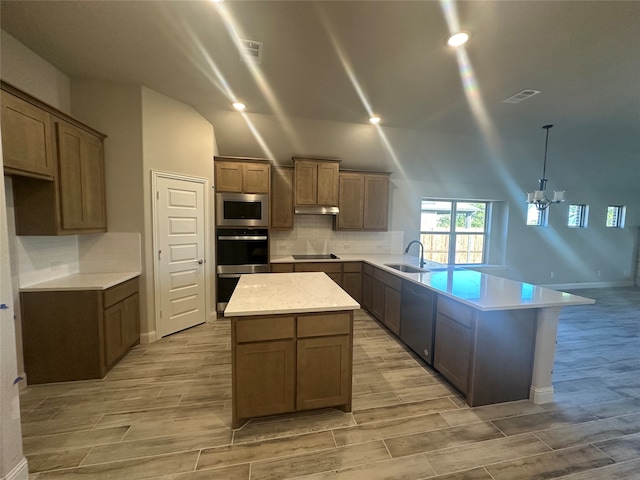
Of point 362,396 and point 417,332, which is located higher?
point 417,332

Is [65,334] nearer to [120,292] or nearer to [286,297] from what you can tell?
[120,292]

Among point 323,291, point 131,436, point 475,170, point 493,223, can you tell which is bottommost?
point 131,436

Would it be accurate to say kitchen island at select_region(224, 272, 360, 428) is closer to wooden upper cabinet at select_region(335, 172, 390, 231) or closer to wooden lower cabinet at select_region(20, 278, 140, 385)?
wooden lower cabinet at select_region(20, 278, 140, 385)

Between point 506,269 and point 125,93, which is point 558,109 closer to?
point 506,269

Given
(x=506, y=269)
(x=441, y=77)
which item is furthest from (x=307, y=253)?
(x=506, y=269)

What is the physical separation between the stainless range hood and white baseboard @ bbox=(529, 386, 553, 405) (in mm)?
3340

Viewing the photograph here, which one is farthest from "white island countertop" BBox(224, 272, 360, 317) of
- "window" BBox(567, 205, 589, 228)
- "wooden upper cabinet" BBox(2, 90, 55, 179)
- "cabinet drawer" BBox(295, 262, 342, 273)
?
"window" BBox(567, 205, 589, 228)

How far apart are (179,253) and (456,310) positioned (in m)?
3.28

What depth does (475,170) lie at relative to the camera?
5.18m

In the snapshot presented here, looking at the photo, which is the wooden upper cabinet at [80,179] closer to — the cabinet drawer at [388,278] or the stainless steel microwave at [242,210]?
the stainless steel microwave at [242,210]

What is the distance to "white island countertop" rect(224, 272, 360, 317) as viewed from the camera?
189 cm

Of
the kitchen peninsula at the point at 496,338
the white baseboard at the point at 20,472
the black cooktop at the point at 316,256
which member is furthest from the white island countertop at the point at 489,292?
the white baseboard at the point at 20,472

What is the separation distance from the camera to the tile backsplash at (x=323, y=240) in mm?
4941

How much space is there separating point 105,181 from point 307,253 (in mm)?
3087
